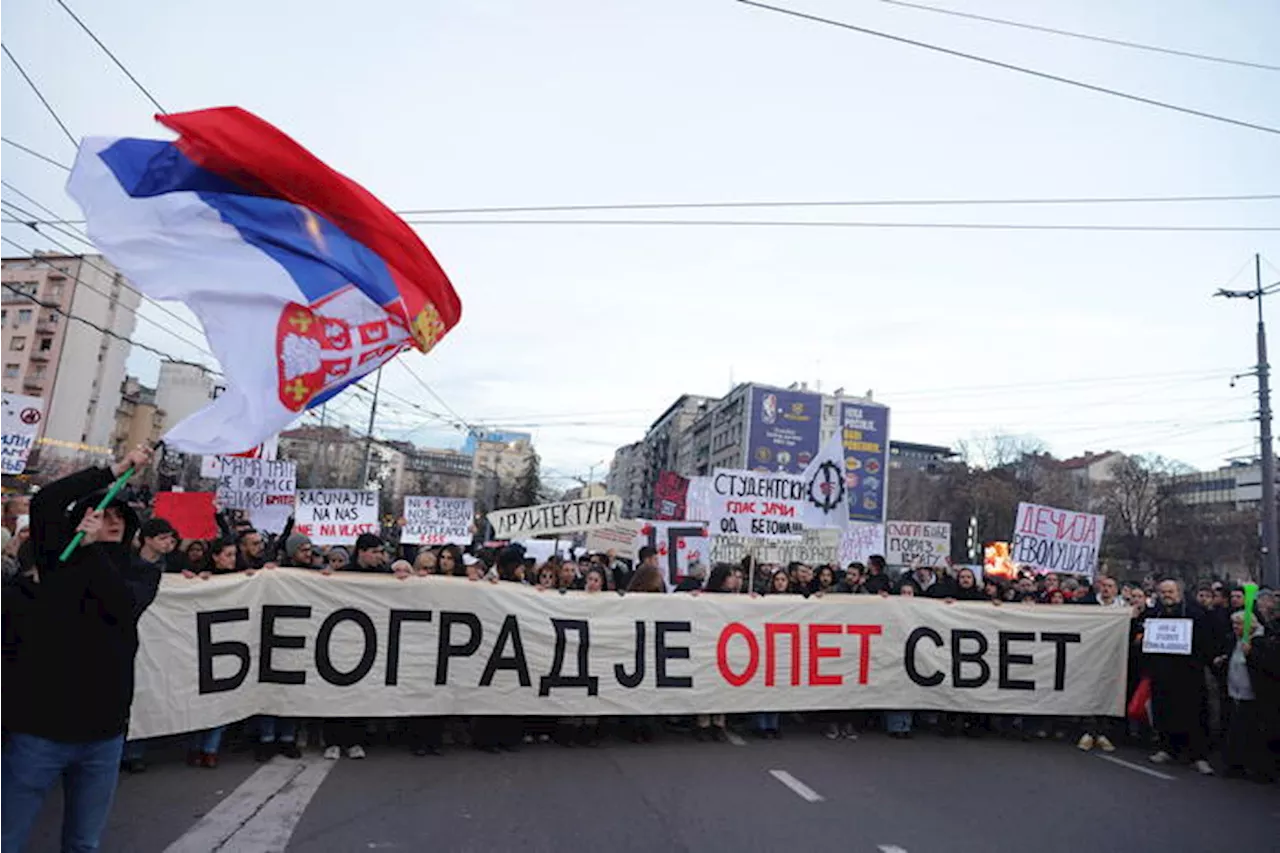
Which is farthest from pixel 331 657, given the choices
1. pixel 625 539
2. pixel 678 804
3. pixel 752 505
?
pixel 625 539

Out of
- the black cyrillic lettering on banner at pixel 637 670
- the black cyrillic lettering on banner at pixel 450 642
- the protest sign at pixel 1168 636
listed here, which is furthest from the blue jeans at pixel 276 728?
the protest sign at pixel 1168 636

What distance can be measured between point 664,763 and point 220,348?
5005mm

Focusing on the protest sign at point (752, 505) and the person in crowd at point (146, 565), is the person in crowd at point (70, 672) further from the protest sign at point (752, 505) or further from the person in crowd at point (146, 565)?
the protest sign at point (752, 505)

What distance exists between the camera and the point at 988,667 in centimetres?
977

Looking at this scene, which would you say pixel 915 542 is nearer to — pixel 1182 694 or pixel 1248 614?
pixel 1182 694

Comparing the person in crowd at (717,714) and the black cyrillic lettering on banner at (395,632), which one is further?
the person in crowd at (717,714)

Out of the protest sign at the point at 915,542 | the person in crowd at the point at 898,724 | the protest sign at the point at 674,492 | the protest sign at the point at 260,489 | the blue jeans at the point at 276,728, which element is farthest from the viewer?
the protest sign at the point at 674,492

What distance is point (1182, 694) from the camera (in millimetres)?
9109

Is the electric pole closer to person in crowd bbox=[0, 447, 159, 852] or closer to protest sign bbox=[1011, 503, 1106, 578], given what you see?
protest sign bbox=[1011, 503, 1106, 578]

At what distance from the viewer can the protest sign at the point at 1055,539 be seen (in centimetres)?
1402

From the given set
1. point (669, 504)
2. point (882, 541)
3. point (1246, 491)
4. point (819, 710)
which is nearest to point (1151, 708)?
point (819, 710)

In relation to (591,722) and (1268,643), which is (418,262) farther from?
(1268,643)

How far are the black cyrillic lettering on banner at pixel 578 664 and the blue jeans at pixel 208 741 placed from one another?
2.70m

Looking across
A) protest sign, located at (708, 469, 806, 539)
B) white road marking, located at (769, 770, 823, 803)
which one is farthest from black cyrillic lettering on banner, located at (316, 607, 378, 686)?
protest sign, located at (708, 469, 806, 539)
